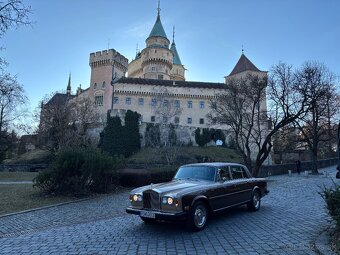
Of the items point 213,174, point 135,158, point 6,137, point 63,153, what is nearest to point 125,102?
point 135,158

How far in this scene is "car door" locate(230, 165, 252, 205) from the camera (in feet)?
29.8

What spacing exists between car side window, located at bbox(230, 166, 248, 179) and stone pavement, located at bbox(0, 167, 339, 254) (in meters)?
1.26

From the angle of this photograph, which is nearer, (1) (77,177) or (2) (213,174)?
(2) (213,174)

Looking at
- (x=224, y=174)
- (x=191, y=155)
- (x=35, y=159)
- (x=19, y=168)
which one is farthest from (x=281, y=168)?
(x=35, y=159)

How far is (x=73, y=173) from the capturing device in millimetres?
14438

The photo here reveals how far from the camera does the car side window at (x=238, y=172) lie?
31.9 ft

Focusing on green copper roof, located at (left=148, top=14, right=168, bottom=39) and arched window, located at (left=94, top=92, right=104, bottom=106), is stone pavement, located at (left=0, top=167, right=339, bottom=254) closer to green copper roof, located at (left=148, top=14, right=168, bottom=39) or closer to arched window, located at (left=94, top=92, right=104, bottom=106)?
arched window, located at (left=94, top=92, right=104, bottom=106)

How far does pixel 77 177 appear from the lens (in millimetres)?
14086

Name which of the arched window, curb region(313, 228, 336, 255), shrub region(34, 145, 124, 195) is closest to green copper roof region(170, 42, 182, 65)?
the arched window

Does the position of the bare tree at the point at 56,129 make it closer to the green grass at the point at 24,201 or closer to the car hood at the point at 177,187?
the green grass at the point at 24,201

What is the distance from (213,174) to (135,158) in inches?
1630

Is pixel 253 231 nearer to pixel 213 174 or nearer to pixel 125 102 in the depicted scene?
pixel 213 174

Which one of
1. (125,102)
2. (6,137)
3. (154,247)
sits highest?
(125,102)

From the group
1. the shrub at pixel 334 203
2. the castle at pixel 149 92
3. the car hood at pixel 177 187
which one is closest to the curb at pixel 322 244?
the shrub at pixel 334 203
